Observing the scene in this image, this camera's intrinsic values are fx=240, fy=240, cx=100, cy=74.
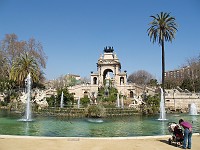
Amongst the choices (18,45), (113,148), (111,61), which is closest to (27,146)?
(113,148)

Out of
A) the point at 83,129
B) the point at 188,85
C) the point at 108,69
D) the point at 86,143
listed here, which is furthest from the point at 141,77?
the point at 86,143

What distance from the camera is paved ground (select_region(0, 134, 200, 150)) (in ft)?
27.2

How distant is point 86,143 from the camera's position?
9.01m

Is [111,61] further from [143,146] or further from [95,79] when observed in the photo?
[143,146]

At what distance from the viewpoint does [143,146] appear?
8.59 metres

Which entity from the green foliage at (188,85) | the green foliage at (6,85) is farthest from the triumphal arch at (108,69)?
the green foliage at (6,85)

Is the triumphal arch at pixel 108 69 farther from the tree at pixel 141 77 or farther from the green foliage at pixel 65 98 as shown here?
the green foliage at pixel 65 98

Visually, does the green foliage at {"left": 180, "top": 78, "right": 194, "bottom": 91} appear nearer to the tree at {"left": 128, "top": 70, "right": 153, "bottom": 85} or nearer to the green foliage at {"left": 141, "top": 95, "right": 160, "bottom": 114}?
the green foliage at {"left": 141, "top": 95, "right": 160, "bottom": 114}

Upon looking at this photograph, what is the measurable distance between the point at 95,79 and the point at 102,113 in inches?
1961

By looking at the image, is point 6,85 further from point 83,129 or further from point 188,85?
point 188,85

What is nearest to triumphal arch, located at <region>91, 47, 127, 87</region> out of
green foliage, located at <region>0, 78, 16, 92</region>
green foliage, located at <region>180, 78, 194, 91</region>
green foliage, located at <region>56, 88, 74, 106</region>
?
green foliage, located at <region>180, 78, 194, 91</region>

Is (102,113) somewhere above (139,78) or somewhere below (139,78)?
below

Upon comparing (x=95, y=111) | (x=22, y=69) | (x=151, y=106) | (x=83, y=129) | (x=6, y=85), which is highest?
(x=22, y=69)

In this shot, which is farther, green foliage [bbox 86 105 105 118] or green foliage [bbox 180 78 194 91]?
green foliage [bbox 180 78 194 91]
